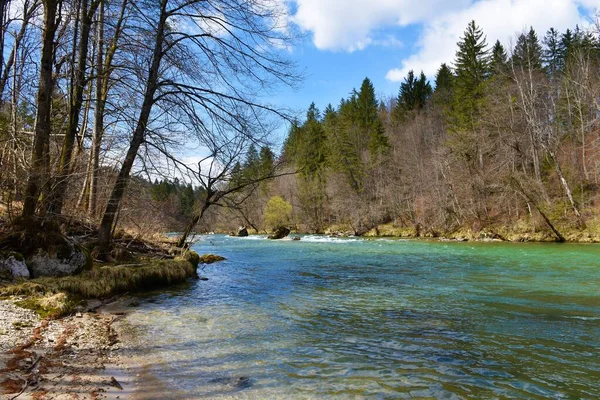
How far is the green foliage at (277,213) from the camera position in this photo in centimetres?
5731

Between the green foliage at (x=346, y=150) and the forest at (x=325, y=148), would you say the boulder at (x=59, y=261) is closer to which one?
the forest at (x=325, y=148)

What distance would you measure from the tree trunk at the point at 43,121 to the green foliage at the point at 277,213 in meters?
49.0

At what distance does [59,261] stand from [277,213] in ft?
162

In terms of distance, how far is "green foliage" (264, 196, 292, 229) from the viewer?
188 ft

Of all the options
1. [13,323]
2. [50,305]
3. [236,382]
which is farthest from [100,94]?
[236,382]

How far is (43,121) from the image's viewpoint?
7.91 metres

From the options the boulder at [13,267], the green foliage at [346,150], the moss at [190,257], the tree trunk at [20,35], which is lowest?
the moss at [190,257]

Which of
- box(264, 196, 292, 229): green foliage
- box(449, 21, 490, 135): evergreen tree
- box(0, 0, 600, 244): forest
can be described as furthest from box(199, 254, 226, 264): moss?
box(264, 196, 292, 229): green foliage

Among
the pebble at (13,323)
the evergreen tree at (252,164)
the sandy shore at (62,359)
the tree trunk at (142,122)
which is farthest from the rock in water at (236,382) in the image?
the tree trunk at (142,122)

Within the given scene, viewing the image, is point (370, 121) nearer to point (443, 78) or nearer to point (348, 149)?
point (348, 149)

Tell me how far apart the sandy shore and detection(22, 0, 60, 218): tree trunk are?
2.52m

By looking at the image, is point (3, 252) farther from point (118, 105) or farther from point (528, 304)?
point (528, 304)

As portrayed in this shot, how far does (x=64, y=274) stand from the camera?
27.7 ft

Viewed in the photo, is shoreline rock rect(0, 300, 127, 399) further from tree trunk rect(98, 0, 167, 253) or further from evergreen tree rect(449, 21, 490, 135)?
evergreen tree rect(449, 21, 490, 135)
